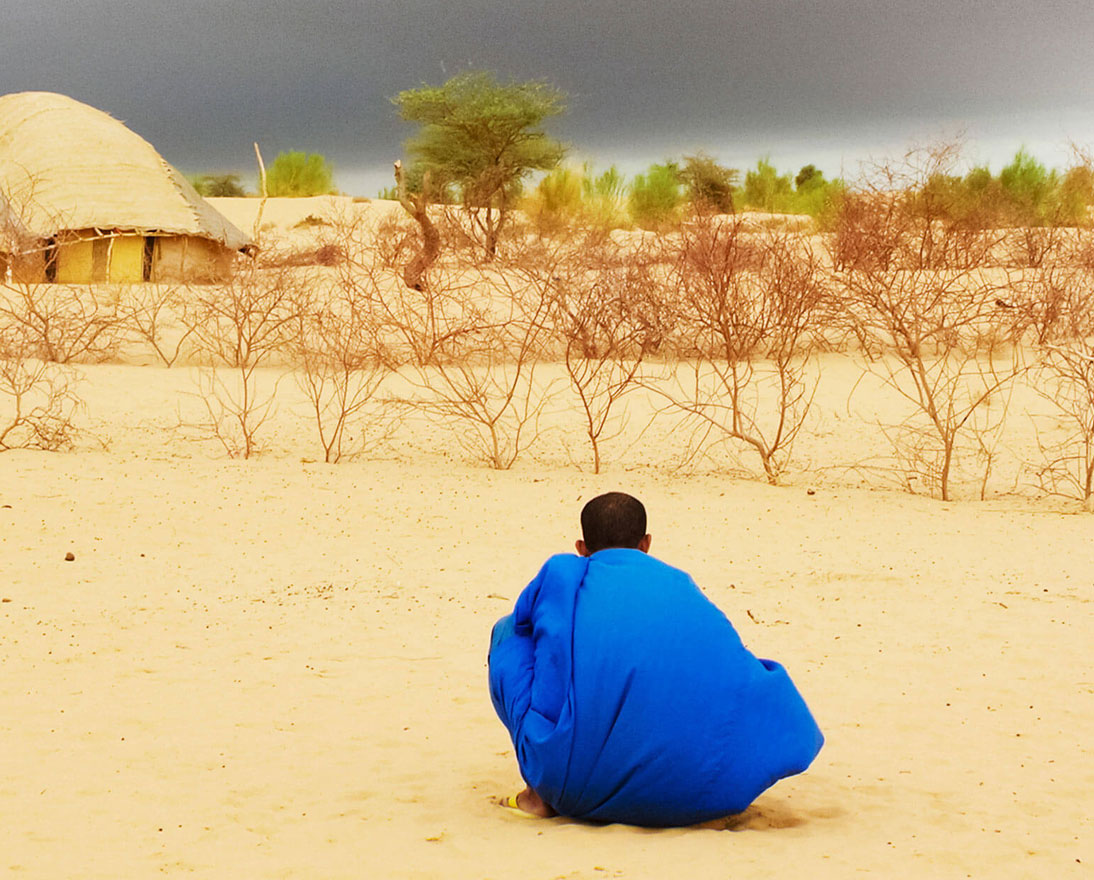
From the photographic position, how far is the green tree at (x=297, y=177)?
41.8 meters

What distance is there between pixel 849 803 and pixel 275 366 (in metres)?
13.6

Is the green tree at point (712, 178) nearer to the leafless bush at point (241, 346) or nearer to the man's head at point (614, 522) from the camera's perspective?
the leafless bush at point (241, 346)

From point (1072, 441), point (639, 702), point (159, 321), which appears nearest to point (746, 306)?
point (1072, 441)

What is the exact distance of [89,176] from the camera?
2261 centimetres

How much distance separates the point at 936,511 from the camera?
30.3ft

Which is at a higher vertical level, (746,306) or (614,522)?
(746,306)

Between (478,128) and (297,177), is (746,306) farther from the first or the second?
(297,177)

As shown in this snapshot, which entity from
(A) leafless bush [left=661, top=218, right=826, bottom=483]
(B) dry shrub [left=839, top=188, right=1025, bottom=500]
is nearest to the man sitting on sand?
(B) dry shrub [left=839, top=188, right=1025, bottom=500]

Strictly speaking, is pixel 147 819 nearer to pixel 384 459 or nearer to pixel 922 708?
pixel 922 708

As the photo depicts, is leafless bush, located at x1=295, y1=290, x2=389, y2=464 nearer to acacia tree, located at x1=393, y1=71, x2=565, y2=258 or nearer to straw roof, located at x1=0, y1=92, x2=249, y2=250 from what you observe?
straw roof, located at x1=0, y1=92, x2=249, y2=250

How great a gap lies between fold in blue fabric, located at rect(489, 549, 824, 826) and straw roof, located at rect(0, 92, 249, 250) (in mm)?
19735

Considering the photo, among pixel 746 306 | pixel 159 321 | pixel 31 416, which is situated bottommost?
pixel 31 416

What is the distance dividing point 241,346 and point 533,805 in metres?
13.2

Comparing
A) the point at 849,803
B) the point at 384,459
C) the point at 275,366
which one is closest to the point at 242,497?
the point at 384,459
